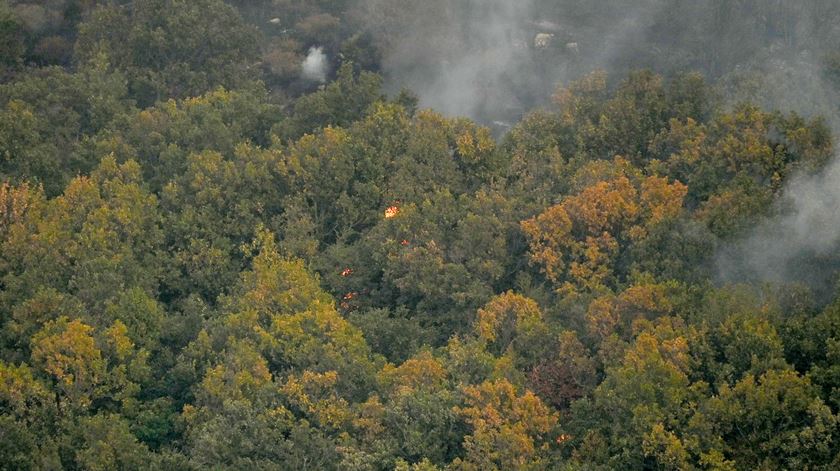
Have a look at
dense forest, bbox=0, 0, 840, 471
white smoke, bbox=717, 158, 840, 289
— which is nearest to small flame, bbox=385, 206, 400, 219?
dense forest, bbox=0, 0, 840, 471

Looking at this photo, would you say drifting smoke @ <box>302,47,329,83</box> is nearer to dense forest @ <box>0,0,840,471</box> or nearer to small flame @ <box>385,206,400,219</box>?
dense forest @ <box>0,0,840,471</box>

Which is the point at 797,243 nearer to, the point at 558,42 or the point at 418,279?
the point at 418,279

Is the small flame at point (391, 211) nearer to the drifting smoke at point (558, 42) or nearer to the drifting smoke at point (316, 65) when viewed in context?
the drifting smoke at point (558, 42)

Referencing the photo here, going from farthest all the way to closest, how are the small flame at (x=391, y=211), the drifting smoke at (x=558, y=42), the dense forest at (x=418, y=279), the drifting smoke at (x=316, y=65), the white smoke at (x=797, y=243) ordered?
the drifting smoke at (x=316, y=65)
the drifting smoke at (x=558, y=42)
the small flame at (x=391, y=211)
the white smoke at (x=797, y=243)
the dense forest at (x=418, y=279)

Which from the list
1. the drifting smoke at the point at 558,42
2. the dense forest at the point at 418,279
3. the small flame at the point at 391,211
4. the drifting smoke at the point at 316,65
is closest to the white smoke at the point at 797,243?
the dense forest at the point at 418,279

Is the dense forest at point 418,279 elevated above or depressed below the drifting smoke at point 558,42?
below

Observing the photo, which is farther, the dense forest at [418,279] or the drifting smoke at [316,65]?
the drifting smoke at [316,65]

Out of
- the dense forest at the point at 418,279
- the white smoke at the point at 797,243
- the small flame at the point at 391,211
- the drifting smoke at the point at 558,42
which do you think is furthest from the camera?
the drifting smoke at the point at 558,42
